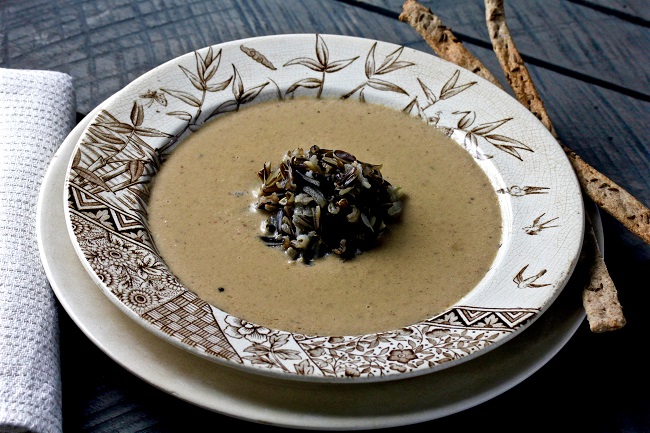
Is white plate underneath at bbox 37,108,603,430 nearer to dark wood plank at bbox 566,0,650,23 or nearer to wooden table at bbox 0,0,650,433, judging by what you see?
wooden table at bbox 0,0,650,433

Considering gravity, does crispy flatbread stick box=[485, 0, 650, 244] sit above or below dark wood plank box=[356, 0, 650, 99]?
above

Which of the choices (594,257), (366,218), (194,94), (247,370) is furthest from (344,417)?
(194,94)

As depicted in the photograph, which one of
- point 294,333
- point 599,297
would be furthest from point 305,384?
point 599,297

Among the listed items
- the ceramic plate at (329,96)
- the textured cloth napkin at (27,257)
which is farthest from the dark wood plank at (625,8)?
the textured cloth napkin at (27,257)

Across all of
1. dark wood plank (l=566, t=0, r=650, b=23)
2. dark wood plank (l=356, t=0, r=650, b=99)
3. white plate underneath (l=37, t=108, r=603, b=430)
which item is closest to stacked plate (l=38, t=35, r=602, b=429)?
white plate underneath (l=37, t=108, r=603, b=430)

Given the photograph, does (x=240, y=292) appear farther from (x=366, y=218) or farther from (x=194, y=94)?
(x=194, y=94)

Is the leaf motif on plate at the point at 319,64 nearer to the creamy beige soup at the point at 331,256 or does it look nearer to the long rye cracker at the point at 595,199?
the creamy beige soup at the point at 331,256
